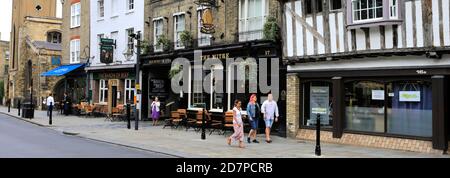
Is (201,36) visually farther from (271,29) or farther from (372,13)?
(372,13)

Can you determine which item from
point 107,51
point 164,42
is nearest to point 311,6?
point 164,42

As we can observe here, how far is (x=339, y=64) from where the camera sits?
15.7 m

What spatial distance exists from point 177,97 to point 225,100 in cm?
528

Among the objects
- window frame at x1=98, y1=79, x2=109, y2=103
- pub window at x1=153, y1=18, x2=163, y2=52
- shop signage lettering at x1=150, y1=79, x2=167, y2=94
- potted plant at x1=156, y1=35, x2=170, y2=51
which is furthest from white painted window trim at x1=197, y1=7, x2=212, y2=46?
window frame at x1=98, y1=79, x2=109, y2=103

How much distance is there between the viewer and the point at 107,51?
1169 inches

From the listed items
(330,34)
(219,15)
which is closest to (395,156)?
(330,34)

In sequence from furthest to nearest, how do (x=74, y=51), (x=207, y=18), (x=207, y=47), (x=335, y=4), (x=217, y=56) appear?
(x=74, y=51) < (x=207, y=47) < (x=207, y=18) < (x=217, y=56) < (x=335, y=4)

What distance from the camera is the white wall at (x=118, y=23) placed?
28.0m

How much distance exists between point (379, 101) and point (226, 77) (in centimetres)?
761

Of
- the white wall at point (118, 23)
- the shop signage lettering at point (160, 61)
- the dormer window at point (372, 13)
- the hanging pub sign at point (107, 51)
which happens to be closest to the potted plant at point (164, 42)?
the shop signage lettering at point (160, 61)

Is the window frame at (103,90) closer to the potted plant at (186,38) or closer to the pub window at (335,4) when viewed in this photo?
the potted plant at (186,38)

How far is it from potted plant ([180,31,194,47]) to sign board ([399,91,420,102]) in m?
11.2

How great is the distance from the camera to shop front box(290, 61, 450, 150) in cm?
1312

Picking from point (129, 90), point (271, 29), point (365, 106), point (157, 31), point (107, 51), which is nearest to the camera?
point (365, 106)
